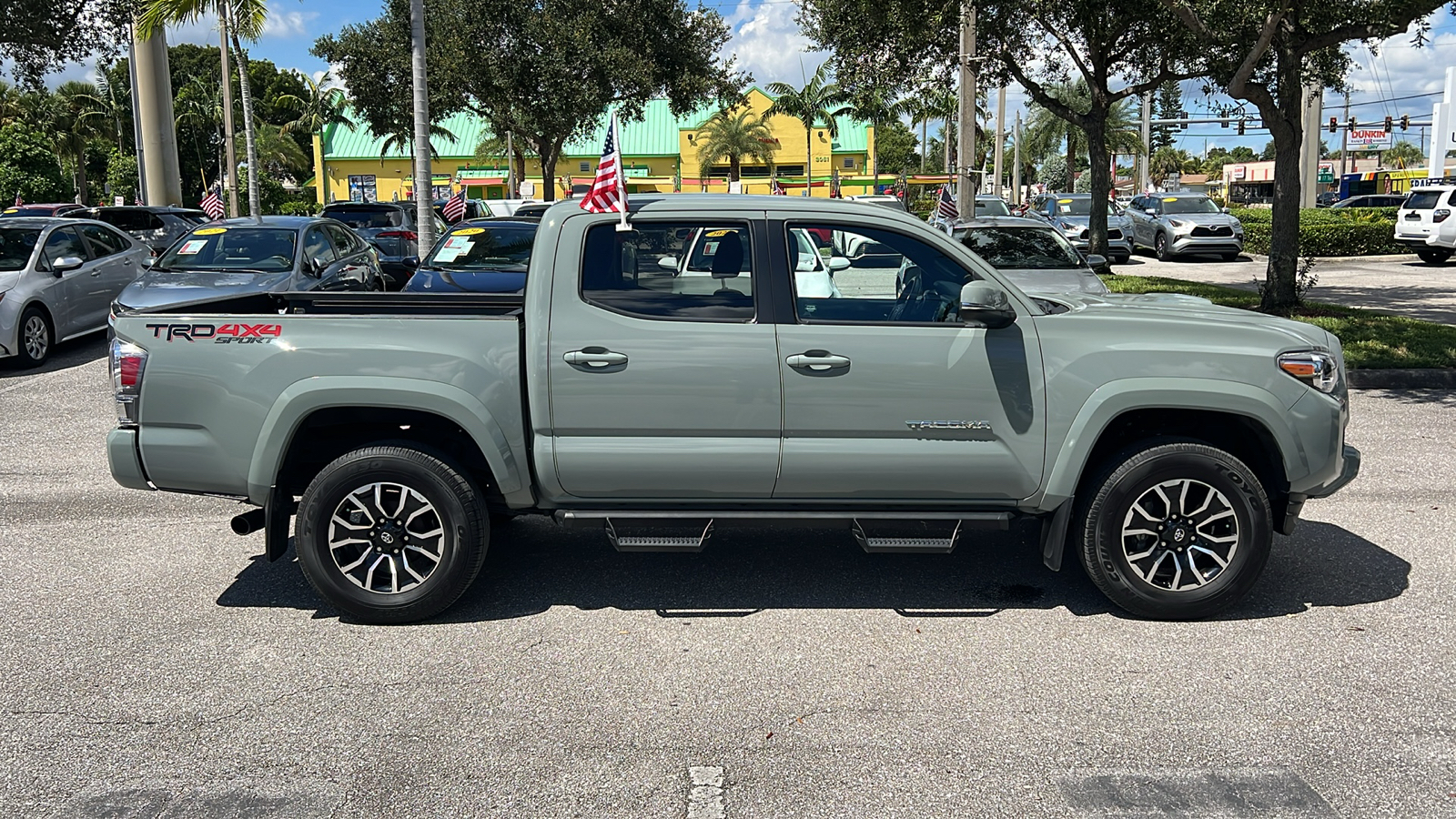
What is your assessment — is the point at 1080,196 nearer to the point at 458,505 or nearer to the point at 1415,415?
the point at 1415,415

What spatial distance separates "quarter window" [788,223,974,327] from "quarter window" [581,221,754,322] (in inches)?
9.9

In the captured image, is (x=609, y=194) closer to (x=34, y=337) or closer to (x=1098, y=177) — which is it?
(x=34, y=337)

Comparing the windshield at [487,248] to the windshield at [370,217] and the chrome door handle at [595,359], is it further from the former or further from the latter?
the windshield at [370,217]

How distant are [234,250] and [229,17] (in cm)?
1563

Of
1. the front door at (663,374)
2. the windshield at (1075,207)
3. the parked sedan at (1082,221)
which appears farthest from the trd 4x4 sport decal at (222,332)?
the windshield at (1075,207)

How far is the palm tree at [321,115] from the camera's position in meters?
67.3

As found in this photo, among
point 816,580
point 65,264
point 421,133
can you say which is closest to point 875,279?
point 816,580

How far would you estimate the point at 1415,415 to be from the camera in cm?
991

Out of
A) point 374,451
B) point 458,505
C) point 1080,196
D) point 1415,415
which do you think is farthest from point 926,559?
point 1080,196

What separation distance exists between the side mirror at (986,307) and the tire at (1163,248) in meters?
25.1

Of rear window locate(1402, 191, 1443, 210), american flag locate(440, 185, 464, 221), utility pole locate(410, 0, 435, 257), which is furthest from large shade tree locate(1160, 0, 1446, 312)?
american flag locate(440, 185, 464, 221)

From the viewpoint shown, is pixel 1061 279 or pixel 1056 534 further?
pixel 1061 279

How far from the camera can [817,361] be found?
4.96m

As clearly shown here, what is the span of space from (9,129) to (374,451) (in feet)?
176
